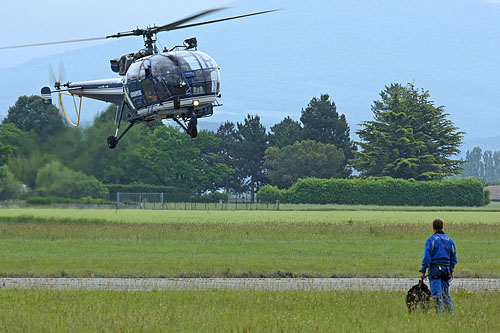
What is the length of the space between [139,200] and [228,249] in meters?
54.8

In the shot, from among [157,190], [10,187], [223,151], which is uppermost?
[223,151]

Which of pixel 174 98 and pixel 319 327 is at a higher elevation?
pixel 174 98

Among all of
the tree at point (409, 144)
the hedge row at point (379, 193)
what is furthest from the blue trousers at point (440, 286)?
the tree at point (409, 144)

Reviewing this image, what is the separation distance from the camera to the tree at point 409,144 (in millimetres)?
124438

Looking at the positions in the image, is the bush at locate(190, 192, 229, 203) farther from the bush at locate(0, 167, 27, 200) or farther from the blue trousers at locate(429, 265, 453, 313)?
the blue trousers at locate(429, 265, 453, 313)

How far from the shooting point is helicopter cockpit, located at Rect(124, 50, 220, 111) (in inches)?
1164

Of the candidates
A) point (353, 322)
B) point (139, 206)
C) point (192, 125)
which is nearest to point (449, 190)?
point (139, 206)

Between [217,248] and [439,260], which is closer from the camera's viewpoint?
[439,260]

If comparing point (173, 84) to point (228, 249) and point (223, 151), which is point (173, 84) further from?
point (223, 151)

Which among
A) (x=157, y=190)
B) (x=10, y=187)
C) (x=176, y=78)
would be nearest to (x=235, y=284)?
(x=176, y=78)

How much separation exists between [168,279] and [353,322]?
1023 cm

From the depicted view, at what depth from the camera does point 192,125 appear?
30.0 m

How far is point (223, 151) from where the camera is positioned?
166 m

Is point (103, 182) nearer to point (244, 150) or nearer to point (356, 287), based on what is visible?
point (356, 287)
